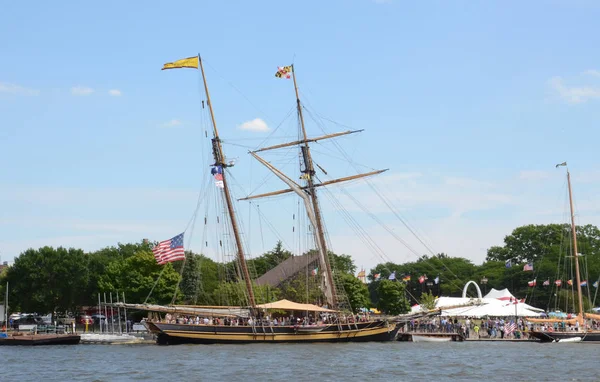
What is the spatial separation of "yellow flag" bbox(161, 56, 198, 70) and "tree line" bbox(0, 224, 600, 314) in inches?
652

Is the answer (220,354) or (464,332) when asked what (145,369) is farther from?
(464,332)

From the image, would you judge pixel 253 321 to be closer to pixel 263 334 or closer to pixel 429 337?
pixel 263 334

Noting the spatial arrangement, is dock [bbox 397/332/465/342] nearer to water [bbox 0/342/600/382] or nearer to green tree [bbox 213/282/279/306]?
water [bbox 0/342/600/382]

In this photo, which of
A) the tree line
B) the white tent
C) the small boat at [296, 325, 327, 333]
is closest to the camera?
the small boat at [296, 325, 327, 333]

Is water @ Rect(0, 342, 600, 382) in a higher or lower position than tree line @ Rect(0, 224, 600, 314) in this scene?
lower

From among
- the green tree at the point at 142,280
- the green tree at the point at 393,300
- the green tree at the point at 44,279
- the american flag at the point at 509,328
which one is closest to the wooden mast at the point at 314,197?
the american flag at the point at 509,328

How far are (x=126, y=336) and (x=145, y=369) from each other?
99.6 ft

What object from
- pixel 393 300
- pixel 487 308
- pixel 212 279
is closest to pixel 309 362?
pixel 487 308

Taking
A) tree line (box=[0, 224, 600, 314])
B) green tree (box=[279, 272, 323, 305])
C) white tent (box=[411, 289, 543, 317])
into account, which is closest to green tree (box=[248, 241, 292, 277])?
tree line (box=[0, 224, 600, 314])

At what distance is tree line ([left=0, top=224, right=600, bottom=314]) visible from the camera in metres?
93.9

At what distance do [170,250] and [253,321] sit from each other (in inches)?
332

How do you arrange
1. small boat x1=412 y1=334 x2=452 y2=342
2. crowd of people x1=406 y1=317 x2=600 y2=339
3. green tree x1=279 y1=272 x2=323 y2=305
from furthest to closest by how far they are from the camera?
green tree x1=279 y1=272 x2=323 y2=305 → small boat x1=412 y1=334 x2=452 y2=342 → crowd of people x1=406 y1=317 x2=600 y2=339

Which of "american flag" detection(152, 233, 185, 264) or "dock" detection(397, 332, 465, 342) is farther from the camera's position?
"dock" detection(397, 332, 465, 342)

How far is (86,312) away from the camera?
132 metres
